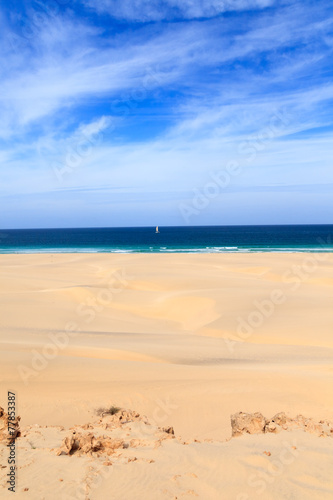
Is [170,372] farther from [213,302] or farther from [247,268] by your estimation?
[247,268]

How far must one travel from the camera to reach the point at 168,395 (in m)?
6.11

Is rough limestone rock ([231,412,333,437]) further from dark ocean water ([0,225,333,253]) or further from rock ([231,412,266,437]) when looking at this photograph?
dark ocean water ([0,225,333,253])

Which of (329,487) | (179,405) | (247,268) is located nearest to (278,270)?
(247,268)

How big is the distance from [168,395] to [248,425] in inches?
71.2

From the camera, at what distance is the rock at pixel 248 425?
4531mm

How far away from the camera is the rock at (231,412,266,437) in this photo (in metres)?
4.53

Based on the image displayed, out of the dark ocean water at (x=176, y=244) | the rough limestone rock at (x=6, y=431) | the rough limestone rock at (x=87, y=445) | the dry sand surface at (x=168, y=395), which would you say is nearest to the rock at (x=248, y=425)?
the dry sand surface at (x=168, y=395)

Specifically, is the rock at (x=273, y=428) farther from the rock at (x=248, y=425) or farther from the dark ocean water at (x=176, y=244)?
the dark ocean water at (x=176, y=244)

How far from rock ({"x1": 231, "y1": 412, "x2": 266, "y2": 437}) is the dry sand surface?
118mm

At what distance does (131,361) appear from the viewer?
812cm

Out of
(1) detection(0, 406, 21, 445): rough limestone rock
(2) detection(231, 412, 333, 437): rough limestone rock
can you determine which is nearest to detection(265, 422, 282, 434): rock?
(2) detection(231, 412, 333, 437): rough limestone rock

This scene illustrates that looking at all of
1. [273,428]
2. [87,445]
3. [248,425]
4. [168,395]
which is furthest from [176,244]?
[87,445]

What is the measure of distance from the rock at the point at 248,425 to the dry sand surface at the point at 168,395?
0.12 m

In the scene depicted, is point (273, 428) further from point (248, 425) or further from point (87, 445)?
point (87, 445)
